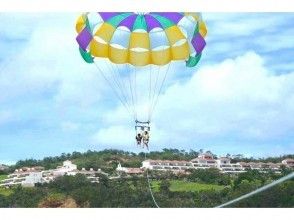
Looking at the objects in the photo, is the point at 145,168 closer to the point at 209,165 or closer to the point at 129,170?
the point at 129,170

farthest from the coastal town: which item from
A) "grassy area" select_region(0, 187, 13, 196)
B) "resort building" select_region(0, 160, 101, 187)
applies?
"grassy area" select_region(0, 187, 13, 196)

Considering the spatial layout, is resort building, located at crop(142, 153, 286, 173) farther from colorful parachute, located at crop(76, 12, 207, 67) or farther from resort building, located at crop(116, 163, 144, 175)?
colorful parachute, located at crop(76, 12, 207, 67)

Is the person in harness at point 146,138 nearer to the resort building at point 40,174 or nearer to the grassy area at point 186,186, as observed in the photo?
the grassy area at point 186,186

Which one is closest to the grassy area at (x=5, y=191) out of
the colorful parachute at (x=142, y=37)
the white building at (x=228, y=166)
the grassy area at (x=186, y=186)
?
the grassy area at (x=186, y=186)

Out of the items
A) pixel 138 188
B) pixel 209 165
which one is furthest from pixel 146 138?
pixel 209 165
